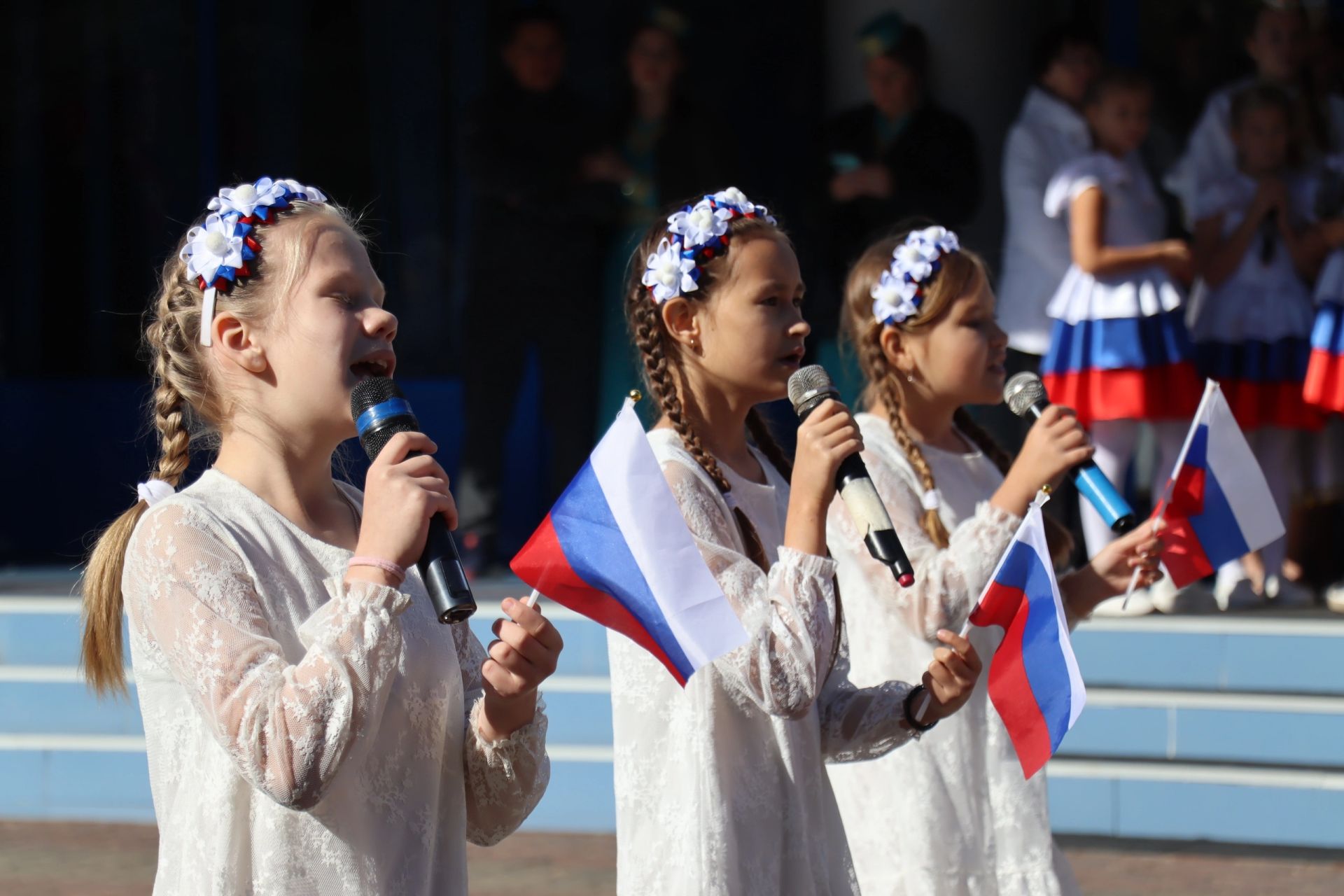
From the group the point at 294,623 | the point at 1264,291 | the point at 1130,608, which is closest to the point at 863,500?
the point at 294,623

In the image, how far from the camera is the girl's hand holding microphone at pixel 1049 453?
3.38 m

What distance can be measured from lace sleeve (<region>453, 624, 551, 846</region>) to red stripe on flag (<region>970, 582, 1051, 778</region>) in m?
0.91

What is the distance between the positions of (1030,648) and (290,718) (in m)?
1.43

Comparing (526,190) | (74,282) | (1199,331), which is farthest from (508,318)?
(74,282)

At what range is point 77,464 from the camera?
30.8 feet

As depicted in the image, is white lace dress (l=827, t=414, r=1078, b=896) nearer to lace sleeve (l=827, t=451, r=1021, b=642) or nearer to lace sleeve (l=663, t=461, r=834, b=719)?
lace sleeve (l=827, t=451, r=1021, b=642)

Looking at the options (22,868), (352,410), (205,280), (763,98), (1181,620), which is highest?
(763,98)

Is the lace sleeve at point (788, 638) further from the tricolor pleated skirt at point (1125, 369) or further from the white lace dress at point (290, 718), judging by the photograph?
the tricolor pleated skirt at point (1125, 369)

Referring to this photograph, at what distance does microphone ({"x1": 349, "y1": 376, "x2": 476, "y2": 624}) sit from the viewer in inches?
85.3

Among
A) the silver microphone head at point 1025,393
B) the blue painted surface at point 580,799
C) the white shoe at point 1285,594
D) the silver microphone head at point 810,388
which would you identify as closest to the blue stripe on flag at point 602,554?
the silver microphone head at point 810,388

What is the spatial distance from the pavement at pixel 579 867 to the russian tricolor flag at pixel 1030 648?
2.38m

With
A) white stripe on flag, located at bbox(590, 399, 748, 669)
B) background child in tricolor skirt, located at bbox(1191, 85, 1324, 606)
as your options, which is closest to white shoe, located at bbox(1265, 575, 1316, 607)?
background child in tricolor skirt, located at bbox(1191, 85, 1324, 606)

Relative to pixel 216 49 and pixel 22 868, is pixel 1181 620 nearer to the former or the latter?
pixel 22 868

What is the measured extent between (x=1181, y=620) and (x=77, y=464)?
602 centimetres
